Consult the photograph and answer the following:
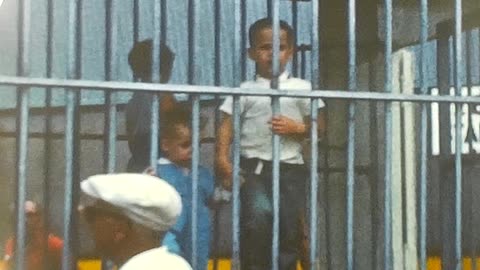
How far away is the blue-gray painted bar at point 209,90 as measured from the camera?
3.01 m

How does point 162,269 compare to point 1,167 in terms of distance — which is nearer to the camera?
point 162,269

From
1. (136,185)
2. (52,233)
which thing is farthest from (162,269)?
(52,233)

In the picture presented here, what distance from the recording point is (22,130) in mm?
3010

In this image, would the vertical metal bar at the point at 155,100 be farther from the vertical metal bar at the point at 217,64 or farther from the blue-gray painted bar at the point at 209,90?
the vertical metal bar at the point at 217,64

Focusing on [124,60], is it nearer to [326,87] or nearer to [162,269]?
[326,87]

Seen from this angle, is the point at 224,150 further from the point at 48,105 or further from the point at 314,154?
the point at 48,105

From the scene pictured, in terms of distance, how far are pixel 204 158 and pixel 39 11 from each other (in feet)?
3.89

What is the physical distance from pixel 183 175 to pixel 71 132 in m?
0.75

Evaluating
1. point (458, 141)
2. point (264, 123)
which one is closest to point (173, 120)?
point (264, 123)

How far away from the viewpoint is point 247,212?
3.67m

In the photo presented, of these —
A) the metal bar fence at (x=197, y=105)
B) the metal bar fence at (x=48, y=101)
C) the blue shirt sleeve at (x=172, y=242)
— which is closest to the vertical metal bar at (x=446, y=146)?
the metal bar fence at (x=197, y=105)

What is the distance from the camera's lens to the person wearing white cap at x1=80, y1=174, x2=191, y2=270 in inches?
96.0

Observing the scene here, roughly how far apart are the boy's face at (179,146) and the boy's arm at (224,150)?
0.14 metres

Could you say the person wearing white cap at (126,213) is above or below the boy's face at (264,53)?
below
